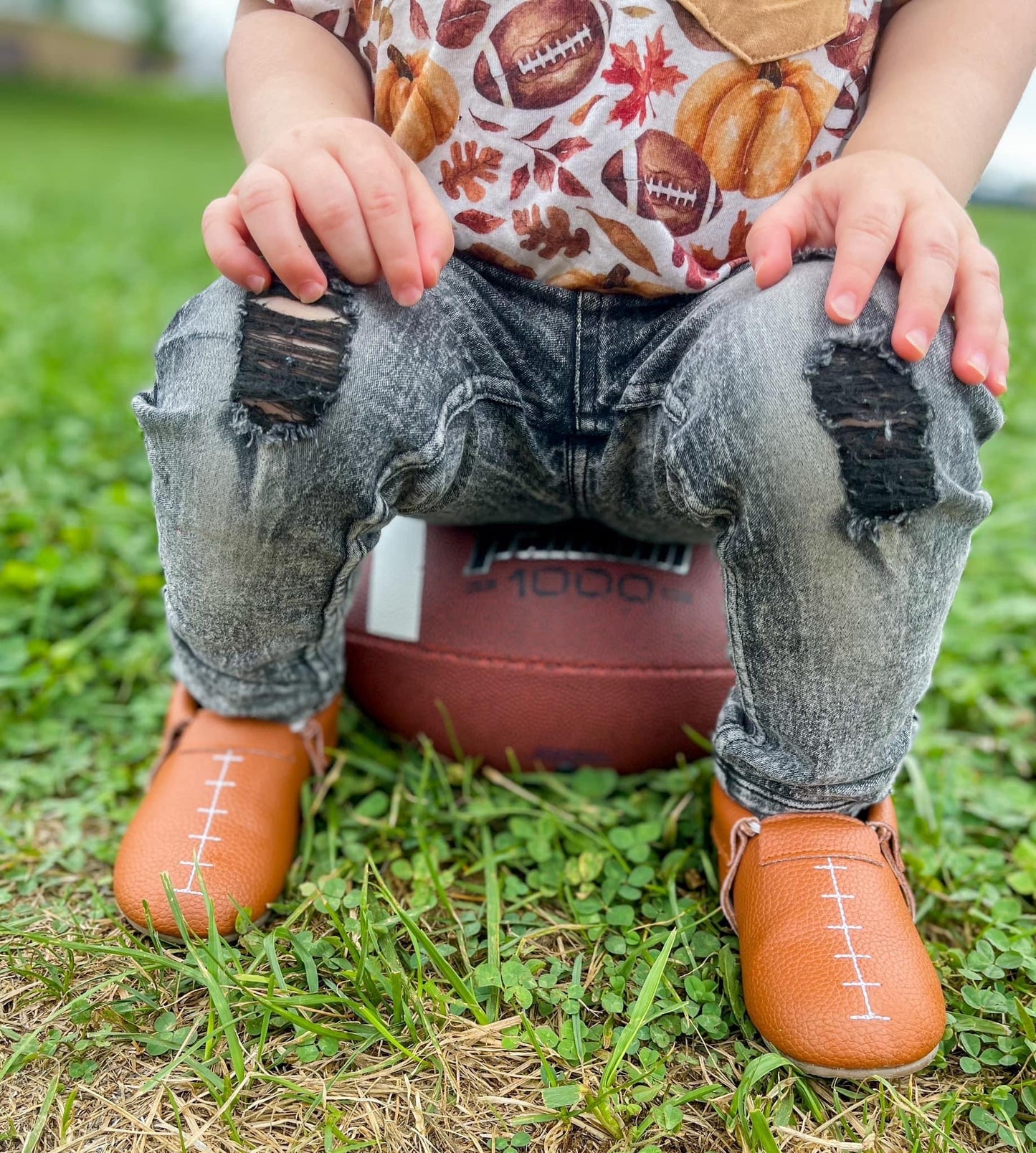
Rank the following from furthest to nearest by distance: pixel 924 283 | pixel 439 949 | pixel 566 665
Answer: pixel 566 665, pixel 439 949, pixel 924 283

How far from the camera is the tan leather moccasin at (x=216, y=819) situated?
48.3 inches

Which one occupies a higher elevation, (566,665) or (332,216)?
(332,216)

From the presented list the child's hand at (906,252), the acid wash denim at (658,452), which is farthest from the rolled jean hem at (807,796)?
the child's hand at (906,252)

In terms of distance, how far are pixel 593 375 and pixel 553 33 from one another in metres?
0.39

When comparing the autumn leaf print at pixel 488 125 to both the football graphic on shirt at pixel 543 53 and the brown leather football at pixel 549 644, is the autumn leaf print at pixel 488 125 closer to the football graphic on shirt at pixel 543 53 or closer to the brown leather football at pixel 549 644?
the football graphic on shirt at pixel 543 53

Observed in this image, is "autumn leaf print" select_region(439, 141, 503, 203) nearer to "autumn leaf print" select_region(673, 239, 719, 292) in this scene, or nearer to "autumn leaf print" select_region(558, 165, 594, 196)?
"autumn leaf print" select_region(558, 165, 594, 196)

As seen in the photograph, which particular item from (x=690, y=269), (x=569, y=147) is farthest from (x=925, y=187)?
(x=569, y=147)

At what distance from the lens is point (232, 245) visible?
1.11 m

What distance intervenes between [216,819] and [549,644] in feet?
1.68

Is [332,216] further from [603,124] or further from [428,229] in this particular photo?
[603,124]

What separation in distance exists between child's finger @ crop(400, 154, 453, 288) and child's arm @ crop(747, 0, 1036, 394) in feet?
1.05

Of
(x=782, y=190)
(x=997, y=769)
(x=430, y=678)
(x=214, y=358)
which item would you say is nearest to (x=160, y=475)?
(x=214, y=358)

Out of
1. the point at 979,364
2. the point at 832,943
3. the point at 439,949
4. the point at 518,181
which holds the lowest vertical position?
the point at 439,949

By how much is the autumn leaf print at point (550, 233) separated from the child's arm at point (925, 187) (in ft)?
0.75
